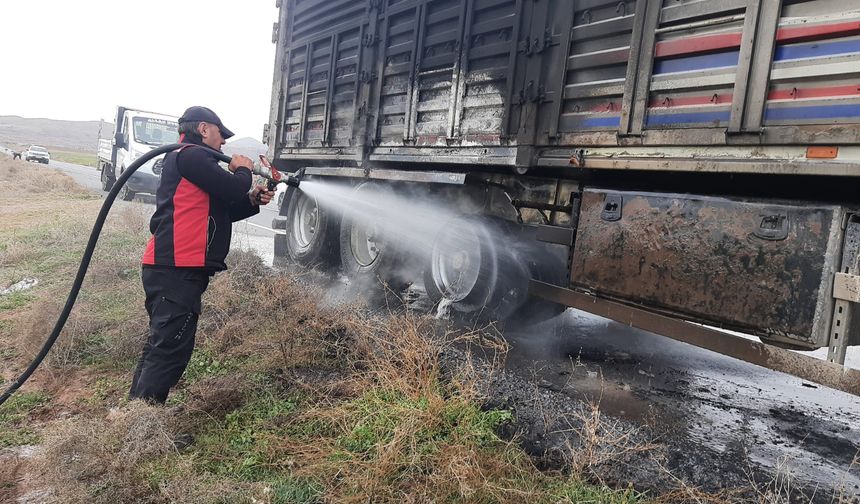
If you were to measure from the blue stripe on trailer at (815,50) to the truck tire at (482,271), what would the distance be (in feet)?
8.15

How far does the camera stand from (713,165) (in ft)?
10.3

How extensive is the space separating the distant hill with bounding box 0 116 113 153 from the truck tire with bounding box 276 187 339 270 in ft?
319

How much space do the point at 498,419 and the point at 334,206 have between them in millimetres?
4712

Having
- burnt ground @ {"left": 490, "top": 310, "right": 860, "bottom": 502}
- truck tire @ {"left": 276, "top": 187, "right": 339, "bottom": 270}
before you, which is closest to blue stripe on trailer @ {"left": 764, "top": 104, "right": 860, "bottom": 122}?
burnt ground @ {"left": 490, "top": 310, "right": 860, "bottom": 502}

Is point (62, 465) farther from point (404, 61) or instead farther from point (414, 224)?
point (404, 61)

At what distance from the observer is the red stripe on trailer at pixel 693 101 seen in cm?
316

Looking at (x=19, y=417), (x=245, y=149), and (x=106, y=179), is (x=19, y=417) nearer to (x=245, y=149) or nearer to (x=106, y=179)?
(x=106, y=179)

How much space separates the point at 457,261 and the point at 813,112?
10.7 ft

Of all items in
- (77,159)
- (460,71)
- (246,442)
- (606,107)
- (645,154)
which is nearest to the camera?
(246,442)

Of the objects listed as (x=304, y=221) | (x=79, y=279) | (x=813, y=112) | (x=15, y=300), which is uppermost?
(x=813, y=112)

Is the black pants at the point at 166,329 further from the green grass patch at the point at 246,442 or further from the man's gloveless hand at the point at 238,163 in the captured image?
the man's gloveless hand at the point at 238,163

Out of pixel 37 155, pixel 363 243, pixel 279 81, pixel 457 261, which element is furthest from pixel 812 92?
pixel 37 155

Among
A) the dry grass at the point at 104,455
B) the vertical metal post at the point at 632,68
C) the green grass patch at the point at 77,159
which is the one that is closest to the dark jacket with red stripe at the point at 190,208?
the dry grass at the point at 104,455

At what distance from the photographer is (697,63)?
329 cm
